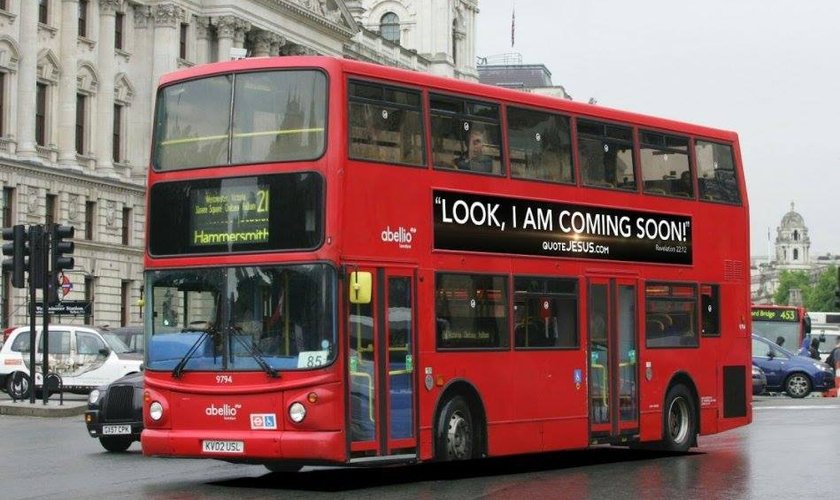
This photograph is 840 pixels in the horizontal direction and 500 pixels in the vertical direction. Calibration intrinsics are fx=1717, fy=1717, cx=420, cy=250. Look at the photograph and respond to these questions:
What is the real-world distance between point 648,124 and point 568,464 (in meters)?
4.08

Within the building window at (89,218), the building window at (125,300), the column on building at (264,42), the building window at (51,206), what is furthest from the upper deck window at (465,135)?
the column on building at (264,42)

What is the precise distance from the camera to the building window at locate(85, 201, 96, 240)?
65.6 meters

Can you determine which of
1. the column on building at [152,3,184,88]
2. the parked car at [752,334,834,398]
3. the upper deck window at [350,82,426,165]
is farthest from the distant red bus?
the upper deck window at [350,82,426,165]

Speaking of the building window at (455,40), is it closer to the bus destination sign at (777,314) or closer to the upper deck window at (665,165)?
the bus destination sign at (777,314)

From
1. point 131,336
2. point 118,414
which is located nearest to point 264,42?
point 131,336

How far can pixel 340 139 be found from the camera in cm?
1545

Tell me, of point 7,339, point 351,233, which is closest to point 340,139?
point 351,233

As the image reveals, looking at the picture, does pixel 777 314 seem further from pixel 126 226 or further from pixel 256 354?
pixel 256 354

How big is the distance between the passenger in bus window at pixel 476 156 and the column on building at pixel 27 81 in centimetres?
4528

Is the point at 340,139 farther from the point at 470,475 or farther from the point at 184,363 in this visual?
the point at 470,475

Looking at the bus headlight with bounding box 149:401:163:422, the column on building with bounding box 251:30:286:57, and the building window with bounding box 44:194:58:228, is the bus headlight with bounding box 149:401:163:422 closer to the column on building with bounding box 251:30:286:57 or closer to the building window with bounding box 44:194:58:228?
the building window with bounding box 44:194:58:228

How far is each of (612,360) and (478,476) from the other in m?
2.50

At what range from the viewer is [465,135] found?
1716cm

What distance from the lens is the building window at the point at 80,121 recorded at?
65250 mm
